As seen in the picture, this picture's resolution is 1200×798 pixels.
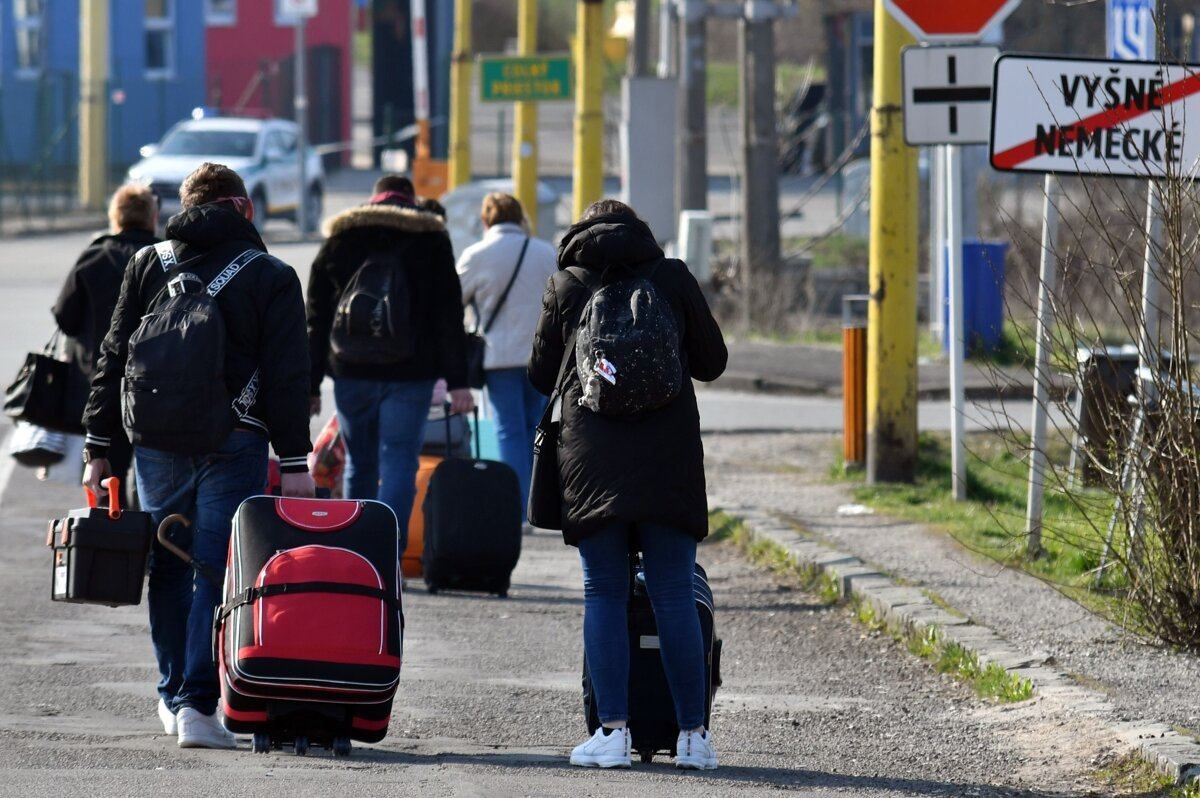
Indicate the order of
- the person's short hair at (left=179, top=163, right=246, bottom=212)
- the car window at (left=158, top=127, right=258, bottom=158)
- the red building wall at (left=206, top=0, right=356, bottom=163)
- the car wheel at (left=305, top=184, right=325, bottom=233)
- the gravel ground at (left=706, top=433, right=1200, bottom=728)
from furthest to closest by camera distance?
the red building wall at (left=206, top=0, right=356, bottom=163)
the car wheel at (left=305, top=184, right=325, bottom=233)
the car window at (left=158, top=127, right=258, bottom=158)
the gravel ground at (left=706, top=433, right=1200, bottom=728)
the person's short hair at (left=179, top=163, right=246, bottom=212)

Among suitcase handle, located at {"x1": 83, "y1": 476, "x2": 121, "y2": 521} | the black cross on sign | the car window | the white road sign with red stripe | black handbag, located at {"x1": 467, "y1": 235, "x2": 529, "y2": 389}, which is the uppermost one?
the car window

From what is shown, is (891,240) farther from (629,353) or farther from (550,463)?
(629,353)

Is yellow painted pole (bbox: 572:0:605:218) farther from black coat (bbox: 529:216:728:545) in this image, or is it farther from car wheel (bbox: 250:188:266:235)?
car wheel (bbox: 250:188:266:235)

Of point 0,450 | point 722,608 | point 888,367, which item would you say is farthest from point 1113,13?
point 0,450

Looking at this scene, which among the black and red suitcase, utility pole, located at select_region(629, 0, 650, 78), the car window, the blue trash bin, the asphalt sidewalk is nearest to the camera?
the black and red suitcase

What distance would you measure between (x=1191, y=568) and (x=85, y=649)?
3.97 metres

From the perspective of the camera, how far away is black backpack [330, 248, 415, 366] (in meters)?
8.26

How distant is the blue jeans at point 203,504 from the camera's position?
596 cm

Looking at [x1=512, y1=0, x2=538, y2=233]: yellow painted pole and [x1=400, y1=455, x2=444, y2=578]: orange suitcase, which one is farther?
[x1=512, y1=0, x2=538, y2=233]: yellow painted pole

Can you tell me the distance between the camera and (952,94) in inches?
383

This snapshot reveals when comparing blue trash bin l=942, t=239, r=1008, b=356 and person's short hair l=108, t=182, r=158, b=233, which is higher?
person's short hair l=108, t=182, r=158, b=233

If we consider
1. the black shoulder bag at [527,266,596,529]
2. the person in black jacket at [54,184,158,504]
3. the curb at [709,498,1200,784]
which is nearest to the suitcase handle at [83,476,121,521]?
the black shoulder bag at [527,266,596,529]

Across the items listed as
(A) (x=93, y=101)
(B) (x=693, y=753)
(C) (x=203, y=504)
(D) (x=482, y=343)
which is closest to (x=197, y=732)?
(C) (x=203, y=504)

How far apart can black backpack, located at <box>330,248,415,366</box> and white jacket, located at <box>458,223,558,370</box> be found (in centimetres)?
160
